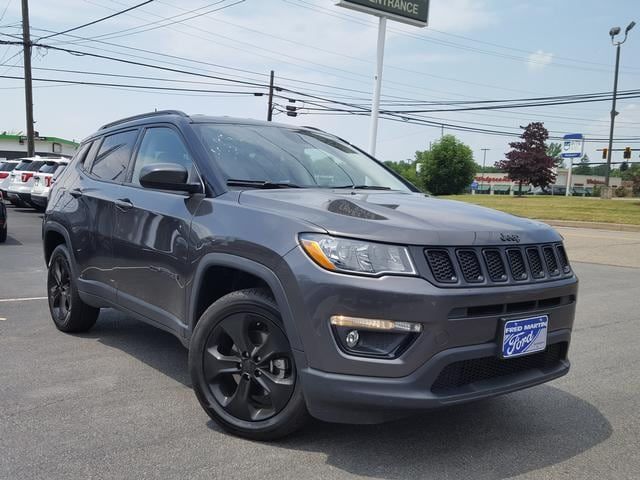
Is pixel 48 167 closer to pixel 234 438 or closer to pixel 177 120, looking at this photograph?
pixel 177 120

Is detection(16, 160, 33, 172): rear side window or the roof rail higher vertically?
the roof rail

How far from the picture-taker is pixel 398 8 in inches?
949

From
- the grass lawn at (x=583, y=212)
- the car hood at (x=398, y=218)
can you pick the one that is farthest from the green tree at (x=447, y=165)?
the car hood at (x=398, y=218)

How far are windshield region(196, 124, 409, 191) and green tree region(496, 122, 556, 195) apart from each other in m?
45.7

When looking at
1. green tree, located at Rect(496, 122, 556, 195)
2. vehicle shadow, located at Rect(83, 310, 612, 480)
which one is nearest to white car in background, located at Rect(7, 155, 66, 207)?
vehicle shadow, located at Rect(83, 310, 612, 480)

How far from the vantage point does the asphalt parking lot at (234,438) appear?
3016mm

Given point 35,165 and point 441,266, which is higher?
point 441,266

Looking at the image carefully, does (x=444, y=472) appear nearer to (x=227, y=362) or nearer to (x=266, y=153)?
(x=227, y=362)

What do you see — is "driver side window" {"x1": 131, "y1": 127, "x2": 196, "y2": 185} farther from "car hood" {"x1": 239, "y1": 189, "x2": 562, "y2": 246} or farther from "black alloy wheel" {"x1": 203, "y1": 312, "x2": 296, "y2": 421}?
"black alloy wheel" {"x1": 203, "y1": 312, "x2": 296, "y2": 421}

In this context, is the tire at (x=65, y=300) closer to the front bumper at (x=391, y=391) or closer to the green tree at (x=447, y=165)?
the front bumper at (x=391, y=391)

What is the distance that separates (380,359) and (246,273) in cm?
100

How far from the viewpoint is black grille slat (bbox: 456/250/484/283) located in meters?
2.93

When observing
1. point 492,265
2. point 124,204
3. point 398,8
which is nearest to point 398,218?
point 492,265

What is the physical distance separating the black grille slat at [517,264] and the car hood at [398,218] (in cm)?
6
